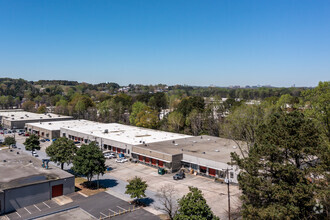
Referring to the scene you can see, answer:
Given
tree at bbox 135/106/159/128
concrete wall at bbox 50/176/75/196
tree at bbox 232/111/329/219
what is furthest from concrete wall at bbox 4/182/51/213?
tree at bbox 135/106/159/128

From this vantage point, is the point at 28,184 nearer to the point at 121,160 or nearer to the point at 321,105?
the point at 121,160

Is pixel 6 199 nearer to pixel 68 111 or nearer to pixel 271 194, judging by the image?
pixel 271 194

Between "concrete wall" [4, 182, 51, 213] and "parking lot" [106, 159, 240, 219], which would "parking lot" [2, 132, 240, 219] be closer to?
"parking lot" [106, 159, 240, 219]

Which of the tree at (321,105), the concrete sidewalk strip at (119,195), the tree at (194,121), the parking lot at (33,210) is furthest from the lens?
the tree at (194,121)

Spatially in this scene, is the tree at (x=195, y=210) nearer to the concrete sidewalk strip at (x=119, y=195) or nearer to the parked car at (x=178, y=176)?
the concrete sidewalk strip at (x=119, y=195)

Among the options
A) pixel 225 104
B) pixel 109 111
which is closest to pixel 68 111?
pixel 109 111

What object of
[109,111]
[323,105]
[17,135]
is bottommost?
[17,135]

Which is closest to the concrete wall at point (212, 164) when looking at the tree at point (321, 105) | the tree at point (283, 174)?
the tree at point (321, 105)
